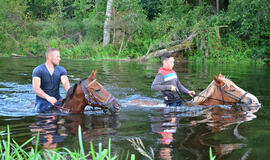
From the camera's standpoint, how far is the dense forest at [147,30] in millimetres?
25906

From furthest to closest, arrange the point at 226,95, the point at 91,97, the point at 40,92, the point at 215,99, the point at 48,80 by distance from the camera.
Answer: the point at 215,99, the point at 226,95, the point at 48,80, the point at 40,92, the point at 91,97

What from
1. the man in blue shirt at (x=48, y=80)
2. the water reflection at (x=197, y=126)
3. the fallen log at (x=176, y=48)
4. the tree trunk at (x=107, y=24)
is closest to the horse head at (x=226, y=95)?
the water reflection at (x=197, y=126)

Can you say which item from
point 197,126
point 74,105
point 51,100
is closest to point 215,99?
point 197,126

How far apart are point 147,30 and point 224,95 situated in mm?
23221

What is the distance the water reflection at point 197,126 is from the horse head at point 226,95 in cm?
22

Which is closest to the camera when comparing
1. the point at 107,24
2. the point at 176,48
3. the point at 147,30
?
the point at 176,48

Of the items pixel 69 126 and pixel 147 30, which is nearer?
pixel 69 126

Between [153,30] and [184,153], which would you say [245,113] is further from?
[153,30]

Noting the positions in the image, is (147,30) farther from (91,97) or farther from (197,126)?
(197,126)

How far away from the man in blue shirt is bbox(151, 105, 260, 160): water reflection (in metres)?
2.03

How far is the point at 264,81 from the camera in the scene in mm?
12969

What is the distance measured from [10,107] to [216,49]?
20.9 m

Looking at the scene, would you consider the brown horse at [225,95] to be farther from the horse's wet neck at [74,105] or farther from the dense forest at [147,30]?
the dense forest at [147,30]

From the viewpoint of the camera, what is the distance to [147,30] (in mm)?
29578
